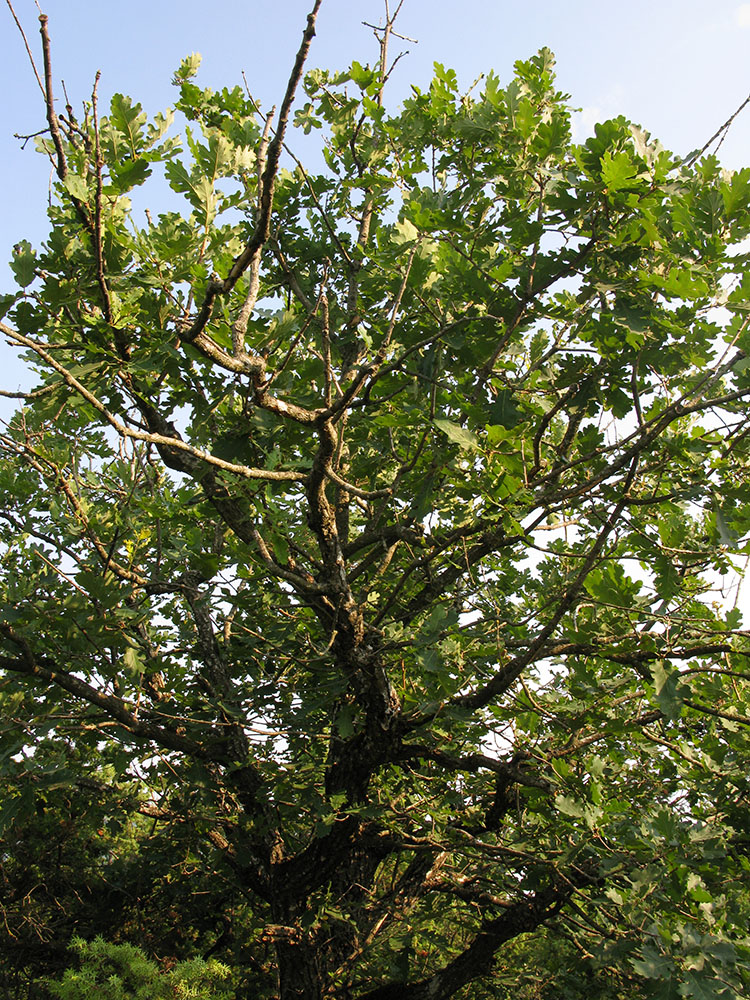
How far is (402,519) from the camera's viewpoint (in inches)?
175

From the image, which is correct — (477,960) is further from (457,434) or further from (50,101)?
(50,101)

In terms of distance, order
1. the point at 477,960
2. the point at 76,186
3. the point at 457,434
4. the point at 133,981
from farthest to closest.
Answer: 1. the point at 477,960
2. the point at 133,981
3. the point at 457,434
4. the point at 76,186

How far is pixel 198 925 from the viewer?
7.74 meters

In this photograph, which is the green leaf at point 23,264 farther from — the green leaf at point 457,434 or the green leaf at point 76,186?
the green leaf at point 457,434

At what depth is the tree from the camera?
9.67 ft

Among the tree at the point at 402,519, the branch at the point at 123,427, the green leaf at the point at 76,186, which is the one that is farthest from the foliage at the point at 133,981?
the green leaf at the point at 76,186

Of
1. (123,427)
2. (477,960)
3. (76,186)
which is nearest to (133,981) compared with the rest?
(477,960)

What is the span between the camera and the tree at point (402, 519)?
2.95 m

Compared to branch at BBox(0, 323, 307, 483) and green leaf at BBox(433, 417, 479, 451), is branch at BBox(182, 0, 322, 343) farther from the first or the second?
green leaf at BBox(433, 417, 479, 451)

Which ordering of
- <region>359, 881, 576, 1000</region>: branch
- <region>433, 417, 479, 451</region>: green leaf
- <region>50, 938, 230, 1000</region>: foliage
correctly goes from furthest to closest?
<region>359, 881, 576, 1000</region>: branch, <region>50, 938, 230, 1000</region>: foliage, <region>433, 417, 479, 451</region>: green leaf

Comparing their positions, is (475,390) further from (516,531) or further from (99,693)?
(99,693)

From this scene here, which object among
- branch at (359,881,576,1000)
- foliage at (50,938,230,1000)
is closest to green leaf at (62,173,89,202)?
foliage at (50,938,230,1000)

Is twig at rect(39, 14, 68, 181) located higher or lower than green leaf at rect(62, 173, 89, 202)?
higher

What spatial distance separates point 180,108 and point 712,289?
3.82 meters
